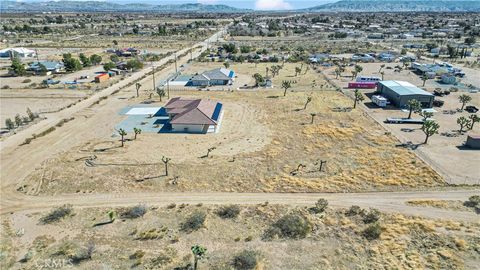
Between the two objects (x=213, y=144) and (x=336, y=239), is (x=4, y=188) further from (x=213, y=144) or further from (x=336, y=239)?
(x=336, y=239)

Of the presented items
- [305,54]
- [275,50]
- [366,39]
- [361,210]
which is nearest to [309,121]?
[361,210]

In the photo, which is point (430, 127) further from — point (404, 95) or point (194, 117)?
point (194, 117)

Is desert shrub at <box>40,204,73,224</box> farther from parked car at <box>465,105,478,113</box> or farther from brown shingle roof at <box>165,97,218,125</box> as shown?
parked car at <box>465,105,478,113</box>

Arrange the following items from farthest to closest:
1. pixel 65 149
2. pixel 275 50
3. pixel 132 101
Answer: pixel 275 50
pixel 132 101
pixel 65 149

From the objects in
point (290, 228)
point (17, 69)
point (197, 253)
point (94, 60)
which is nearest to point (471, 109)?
point (290, 228)

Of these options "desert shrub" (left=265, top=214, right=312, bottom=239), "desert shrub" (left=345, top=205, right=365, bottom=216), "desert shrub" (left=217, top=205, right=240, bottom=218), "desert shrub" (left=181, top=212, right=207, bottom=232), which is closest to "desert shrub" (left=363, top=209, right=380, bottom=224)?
"desert shrub" (left=345, top=205, right=365, bottom=216)
